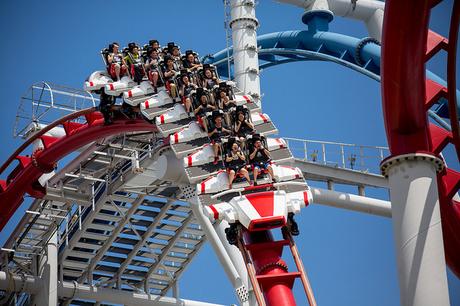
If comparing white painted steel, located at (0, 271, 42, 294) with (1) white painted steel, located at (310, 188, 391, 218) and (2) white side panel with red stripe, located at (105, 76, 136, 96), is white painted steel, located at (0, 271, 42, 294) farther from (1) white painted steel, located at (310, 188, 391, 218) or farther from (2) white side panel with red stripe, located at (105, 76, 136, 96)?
(1) white painted steel, located at (310, 188, 391, 218)

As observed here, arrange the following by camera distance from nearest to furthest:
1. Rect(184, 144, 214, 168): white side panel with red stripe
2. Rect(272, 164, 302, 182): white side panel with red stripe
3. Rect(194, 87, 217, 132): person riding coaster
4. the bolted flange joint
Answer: the bolted flange joint < Rect(272, 164, 302, 182): white side panel with red stripe < Rect(184, 144, 214, 168): white side panel with red stripe < Rect(194, 87, 217, 132): person riding coaster

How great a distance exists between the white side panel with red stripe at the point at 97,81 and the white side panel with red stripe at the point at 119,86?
0.18m

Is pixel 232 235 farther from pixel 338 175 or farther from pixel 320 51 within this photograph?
pixel 320 51

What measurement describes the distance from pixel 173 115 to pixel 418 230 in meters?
5.84

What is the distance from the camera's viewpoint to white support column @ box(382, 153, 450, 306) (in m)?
13.1

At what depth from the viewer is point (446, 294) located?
1323 cm

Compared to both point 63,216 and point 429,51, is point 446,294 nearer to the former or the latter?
point 429,51

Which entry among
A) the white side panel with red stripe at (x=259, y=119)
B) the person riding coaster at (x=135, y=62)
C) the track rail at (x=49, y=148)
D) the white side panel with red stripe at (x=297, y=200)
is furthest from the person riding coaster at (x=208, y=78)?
the white side panel with red stripe at (x=297, y=200)

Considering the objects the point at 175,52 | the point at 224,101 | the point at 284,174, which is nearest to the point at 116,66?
the point at 175,52

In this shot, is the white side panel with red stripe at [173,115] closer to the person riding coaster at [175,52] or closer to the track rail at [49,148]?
the person riding coaster at [175,52]

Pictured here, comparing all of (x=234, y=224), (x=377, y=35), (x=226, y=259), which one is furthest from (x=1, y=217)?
(x=377, y=35)

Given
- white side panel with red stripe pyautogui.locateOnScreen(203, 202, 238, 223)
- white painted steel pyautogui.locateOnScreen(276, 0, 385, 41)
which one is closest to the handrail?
white side panel with red stripe pyautogui.locateOnScreen(203, 202, 238, 223)

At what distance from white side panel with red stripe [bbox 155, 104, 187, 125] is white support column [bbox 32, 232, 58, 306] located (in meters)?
6.72

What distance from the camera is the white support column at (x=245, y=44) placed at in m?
23.0
